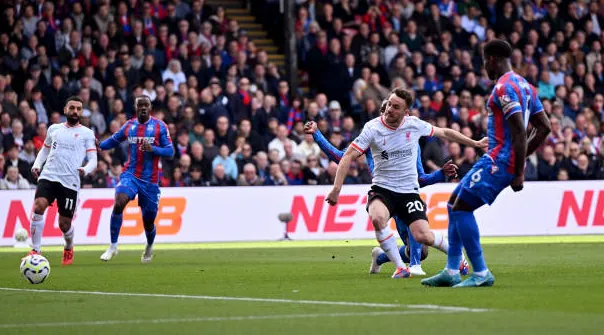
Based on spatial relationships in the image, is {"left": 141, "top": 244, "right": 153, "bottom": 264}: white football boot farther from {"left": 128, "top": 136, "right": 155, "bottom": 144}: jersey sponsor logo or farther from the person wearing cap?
the person wearing cap

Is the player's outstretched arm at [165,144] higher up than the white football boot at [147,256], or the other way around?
the player's outstretched arm at [165,144]

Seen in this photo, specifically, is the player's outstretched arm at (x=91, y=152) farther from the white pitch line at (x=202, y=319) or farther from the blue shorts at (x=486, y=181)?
the white pitch line at (x=202, y=319)

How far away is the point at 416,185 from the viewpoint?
14141 mm

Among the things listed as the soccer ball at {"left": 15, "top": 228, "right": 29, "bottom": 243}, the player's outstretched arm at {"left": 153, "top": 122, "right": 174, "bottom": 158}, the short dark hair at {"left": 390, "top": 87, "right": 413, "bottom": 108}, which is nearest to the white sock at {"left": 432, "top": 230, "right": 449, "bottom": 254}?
the short dark hair at {"left": 390, "top": 87, "right": 413, "bottom": 108}

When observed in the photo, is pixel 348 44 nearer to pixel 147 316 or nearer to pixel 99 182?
pixel 99 182

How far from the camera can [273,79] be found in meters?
29.9

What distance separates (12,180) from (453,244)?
14.4 meters

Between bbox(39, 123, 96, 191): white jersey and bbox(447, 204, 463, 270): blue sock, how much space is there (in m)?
7.70

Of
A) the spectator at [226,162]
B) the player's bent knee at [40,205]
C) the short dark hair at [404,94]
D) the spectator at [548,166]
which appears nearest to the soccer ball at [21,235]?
the spectator at [226,162]

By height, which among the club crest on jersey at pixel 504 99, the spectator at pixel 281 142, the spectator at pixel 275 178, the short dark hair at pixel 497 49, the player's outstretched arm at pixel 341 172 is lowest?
the spectator at pixel 275 178

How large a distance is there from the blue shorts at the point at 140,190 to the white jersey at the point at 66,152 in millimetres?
770

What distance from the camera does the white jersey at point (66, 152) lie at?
59.8 feet

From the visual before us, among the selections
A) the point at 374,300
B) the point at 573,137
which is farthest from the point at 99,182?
the point at 374,300

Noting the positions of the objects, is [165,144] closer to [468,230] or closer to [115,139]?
[115,139]
